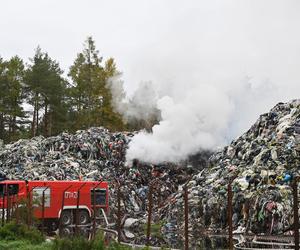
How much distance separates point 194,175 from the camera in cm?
2373

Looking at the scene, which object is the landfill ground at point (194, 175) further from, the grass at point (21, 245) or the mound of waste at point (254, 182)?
the grass at point (21, 245)

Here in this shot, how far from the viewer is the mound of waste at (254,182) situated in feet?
46.4

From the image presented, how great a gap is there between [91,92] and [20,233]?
35841mm

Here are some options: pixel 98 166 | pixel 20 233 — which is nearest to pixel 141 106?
pixel 98 166

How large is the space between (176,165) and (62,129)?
24.3 m

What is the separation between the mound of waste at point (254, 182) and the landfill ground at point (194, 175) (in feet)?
0.09

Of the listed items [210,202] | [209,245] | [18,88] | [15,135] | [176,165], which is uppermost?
[18,88]

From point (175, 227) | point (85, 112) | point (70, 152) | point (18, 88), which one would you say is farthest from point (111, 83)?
point (175, 227)

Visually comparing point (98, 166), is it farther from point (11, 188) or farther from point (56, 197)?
point (11, 188)

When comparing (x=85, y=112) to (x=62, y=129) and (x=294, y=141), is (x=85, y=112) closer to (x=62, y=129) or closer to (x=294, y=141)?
(x=62, y=129)

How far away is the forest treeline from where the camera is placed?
4706 cm

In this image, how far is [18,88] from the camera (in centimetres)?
4888

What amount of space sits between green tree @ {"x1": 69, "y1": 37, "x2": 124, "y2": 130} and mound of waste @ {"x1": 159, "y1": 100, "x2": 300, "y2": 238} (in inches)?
968

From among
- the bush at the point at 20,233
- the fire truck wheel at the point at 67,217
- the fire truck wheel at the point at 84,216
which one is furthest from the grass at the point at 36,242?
the fire truck wheel at the point at 84,216
